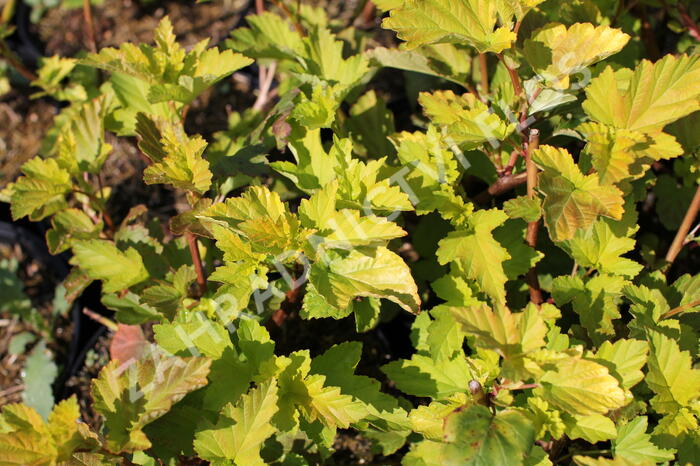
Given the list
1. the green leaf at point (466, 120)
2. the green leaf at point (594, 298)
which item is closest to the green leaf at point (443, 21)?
the green leaf at point (466, 120)

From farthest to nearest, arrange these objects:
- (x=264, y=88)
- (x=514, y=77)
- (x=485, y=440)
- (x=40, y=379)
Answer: (x=264, y=88) < (x=40, y=379) < (x=514, y=77) < (x=485, y=440)

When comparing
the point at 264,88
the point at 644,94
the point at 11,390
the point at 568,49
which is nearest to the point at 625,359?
the point at 644,94

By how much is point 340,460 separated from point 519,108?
3.99ft

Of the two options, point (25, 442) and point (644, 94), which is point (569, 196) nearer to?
point (644, 94)

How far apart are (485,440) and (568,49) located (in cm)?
90

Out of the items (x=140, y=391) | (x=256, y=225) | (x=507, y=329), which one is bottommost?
(x=140, y=391)

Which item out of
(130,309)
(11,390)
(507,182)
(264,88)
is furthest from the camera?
(264,88)

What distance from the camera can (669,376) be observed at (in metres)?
1.42

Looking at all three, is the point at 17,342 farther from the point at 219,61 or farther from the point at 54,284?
the point at 219,61

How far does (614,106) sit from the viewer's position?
4.68ft

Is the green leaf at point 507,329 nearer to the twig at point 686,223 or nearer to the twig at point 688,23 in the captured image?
the twig at point 686,223

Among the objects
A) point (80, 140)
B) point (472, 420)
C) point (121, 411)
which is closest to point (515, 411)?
point (472, 420)

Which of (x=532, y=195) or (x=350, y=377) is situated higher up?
(x=532, y=195)

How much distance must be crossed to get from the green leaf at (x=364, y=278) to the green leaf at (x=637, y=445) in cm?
58
